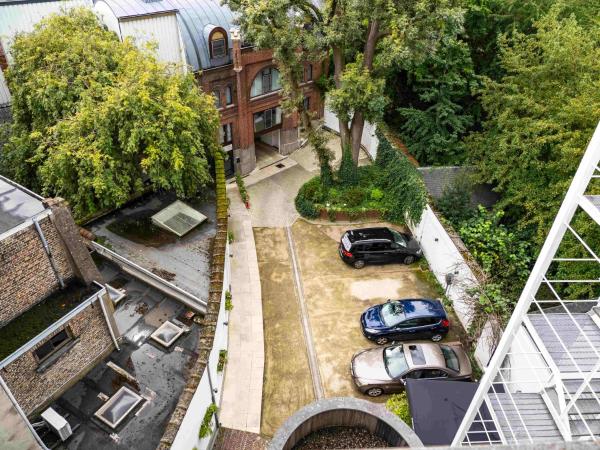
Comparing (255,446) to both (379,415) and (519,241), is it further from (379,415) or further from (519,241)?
(519,241)

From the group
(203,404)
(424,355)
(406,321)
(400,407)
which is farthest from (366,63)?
(203,404)

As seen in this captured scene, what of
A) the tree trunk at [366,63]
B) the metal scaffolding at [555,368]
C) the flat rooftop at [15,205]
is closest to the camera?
the metal scaffolding at [555,368]

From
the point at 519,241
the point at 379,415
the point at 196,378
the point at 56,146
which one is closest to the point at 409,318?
the point at 519,241

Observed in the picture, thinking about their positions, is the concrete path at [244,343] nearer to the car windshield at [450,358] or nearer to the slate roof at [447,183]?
the car windshield at [450,358]

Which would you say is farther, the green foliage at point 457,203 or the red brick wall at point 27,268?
the green foliage at point 457,203

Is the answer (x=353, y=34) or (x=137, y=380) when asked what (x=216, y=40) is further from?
(x=137, y=380)

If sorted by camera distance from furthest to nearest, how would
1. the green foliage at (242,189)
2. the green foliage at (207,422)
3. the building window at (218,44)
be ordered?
the green foliage at (242,189) → the building window at (218,44) → the green foliage at (207,422)

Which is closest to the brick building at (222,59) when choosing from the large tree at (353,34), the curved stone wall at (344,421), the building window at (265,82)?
the building window at (265,82)
